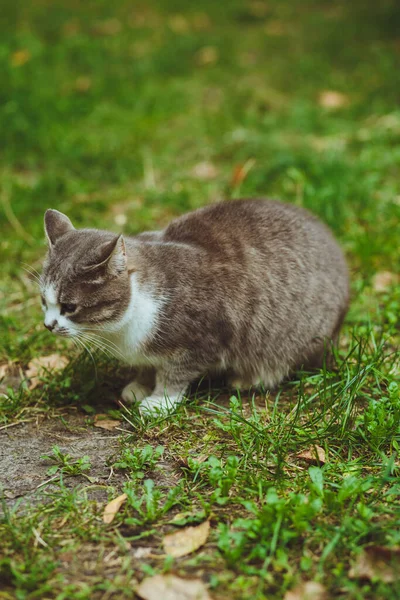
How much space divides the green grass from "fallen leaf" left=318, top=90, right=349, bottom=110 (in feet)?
0.13

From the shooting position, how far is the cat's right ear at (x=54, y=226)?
2.98 metres

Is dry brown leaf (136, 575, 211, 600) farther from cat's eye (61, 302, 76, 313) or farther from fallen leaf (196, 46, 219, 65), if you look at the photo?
fallen leaf (196, 46, 219, 65)

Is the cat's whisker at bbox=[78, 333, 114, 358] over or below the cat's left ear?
below

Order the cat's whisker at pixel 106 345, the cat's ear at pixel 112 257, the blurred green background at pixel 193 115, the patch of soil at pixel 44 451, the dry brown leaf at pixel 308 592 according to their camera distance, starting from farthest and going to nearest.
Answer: the blurred green background at pixel 193 115
the cat's whisker at pixel 106 345
the cat's ear at pixel 112 257
the patch of soil at pixel 44 451
the dry brown leaf at pixel 308 592

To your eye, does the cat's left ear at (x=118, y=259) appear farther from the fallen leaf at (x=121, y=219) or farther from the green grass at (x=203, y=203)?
the fallen leaf at (x=121, y=219)

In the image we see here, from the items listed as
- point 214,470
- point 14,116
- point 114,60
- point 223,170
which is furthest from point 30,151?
point 214,470

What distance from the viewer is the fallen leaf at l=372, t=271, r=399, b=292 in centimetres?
384

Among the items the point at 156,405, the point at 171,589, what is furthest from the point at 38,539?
the point at 156,405

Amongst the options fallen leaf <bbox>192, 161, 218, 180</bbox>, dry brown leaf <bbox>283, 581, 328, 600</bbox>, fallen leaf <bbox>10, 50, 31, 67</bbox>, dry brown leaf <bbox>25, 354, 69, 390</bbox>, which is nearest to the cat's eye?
dry brown leaf <bbox>25, 354, 69, 390</bbox>

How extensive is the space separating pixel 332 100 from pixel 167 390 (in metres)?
4.06

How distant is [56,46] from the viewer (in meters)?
7.26

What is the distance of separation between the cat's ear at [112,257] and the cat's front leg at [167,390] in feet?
1.82

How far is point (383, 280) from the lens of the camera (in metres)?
3.90

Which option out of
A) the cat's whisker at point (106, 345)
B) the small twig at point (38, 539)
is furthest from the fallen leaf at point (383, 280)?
the small twig at point (38, 539)
